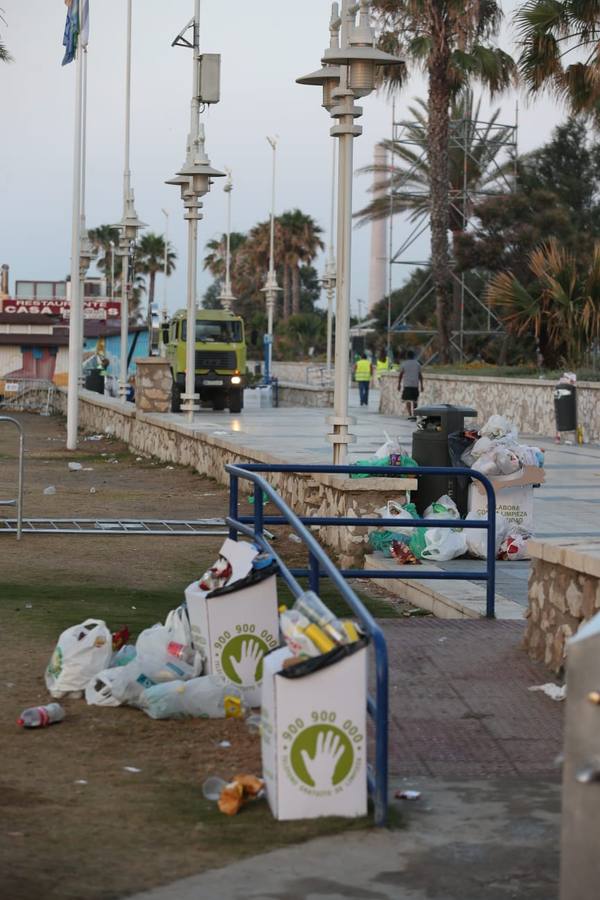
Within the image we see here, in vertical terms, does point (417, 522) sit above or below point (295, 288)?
below

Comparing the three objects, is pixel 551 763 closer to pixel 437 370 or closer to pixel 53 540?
pixel 53 540

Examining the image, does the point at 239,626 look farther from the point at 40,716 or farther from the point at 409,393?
the point at 409,393

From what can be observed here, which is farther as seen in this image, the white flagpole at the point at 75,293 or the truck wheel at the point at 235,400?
the truck wheel at the point at 235,400

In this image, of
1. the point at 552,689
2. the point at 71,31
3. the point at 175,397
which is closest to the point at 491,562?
the point at 552,689

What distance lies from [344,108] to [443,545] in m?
3.80

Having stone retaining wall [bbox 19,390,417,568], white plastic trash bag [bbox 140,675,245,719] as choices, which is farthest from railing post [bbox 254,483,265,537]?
Result: stone retaining wall [bbox 19,390,417,568]

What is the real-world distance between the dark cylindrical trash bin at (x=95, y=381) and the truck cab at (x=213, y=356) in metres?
10.7

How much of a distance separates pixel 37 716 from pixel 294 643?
1738 mm

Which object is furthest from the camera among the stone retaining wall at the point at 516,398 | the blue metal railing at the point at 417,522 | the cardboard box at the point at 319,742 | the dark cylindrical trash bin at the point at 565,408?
the stone retaining wall at the point at 516,398

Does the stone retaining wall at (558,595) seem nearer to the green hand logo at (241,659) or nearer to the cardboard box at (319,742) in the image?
the green hand logo at (241,659)

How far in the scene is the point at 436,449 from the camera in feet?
42.5

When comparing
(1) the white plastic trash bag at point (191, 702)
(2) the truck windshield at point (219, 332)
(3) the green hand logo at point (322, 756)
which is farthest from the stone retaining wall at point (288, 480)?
(2) the truck windshield at point (219, 332)

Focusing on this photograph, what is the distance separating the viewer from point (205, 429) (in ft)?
72.8

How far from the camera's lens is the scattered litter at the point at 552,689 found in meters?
7.08
